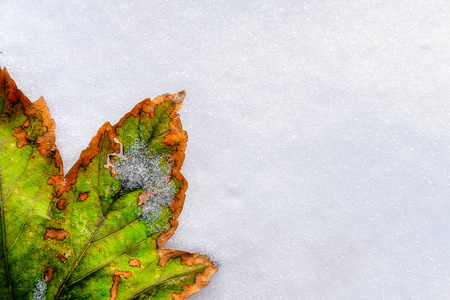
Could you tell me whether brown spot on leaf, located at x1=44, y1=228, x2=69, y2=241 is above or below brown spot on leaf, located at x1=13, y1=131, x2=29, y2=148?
below

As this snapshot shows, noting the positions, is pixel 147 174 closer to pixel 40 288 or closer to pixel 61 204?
pixel 61 204

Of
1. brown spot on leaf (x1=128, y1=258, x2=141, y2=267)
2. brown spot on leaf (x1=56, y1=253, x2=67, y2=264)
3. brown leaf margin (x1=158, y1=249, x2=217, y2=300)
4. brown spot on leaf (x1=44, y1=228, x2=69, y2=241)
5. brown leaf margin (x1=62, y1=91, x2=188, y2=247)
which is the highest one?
brown leaf margin (x1=62, y1=91, x2=188, y2=247)

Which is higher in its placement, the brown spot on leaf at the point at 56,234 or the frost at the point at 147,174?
the frost at the point at 147,174

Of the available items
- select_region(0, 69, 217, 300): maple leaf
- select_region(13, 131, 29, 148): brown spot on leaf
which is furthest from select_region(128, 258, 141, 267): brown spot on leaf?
select_region(13, 131, 29, 148): brown spot on leaf

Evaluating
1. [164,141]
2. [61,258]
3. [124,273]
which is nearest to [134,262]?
[124,273]

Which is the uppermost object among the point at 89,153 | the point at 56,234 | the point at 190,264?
the point at 89,153

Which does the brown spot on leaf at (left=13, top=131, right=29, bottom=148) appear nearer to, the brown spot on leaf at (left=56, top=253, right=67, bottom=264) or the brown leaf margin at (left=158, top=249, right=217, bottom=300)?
the brown spot on leaf at (left=56, top=253, right=67, bottom=264)

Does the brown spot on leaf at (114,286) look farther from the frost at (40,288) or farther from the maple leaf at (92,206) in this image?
the frost at (40,288)

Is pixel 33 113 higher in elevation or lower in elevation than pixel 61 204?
higher

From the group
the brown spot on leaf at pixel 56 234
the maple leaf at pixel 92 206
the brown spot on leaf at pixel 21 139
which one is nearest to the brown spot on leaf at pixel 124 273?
the maple leaf at pixel 92 206
